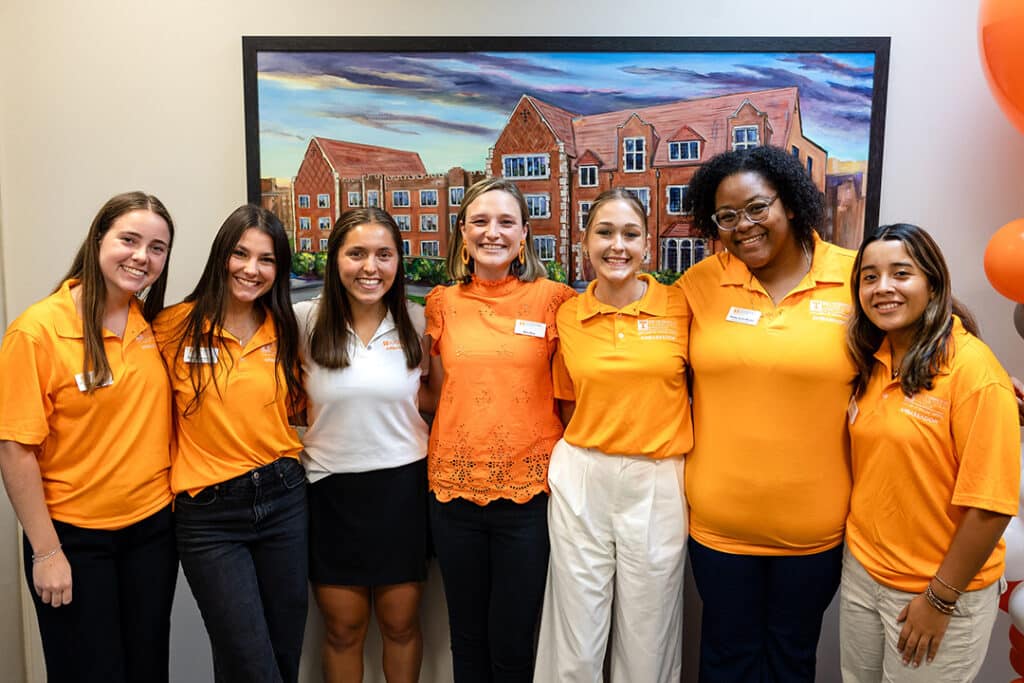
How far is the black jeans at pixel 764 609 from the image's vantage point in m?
1.75

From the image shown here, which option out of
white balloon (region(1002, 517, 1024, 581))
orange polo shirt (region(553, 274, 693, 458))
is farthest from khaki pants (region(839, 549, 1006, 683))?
orange polo shirt (region(553, 274, 693, 458))

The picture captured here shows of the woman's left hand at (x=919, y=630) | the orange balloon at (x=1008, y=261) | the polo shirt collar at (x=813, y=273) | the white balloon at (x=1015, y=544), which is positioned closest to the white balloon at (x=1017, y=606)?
the white balloon at (x=1015, y=544)

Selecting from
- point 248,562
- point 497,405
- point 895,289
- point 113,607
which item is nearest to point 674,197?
point 895,289

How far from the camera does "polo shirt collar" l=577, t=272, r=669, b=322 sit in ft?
6.08

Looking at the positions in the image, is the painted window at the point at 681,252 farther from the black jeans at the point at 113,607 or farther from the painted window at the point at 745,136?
the black jeans at the point at 113,607

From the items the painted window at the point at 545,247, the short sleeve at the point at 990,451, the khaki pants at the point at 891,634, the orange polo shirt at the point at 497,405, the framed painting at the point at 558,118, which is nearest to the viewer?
the short sleeve at the point at 990,451

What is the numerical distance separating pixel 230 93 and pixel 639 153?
153 centimetres

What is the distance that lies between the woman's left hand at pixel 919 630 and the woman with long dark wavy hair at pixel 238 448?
169 cm

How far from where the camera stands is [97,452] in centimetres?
167

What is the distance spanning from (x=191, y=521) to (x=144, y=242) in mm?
802

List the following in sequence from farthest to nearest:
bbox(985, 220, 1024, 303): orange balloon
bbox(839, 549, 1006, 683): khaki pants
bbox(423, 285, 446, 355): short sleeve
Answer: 1. bbox(423, 285, 446, 355): short sleeve
2. bbox(985, 220, 1024, 303): orange balloon
3. bbox(839, 549, 1006, 683): khaki pants

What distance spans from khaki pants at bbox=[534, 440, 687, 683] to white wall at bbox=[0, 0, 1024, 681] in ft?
4.79

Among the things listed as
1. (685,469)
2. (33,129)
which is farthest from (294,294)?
(685,469)

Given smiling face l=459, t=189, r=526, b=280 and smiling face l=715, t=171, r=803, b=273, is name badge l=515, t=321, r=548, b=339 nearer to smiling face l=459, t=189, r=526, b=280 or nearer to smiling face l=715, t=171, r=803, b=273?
smiling face l=459, t=189, r=526, b=280
